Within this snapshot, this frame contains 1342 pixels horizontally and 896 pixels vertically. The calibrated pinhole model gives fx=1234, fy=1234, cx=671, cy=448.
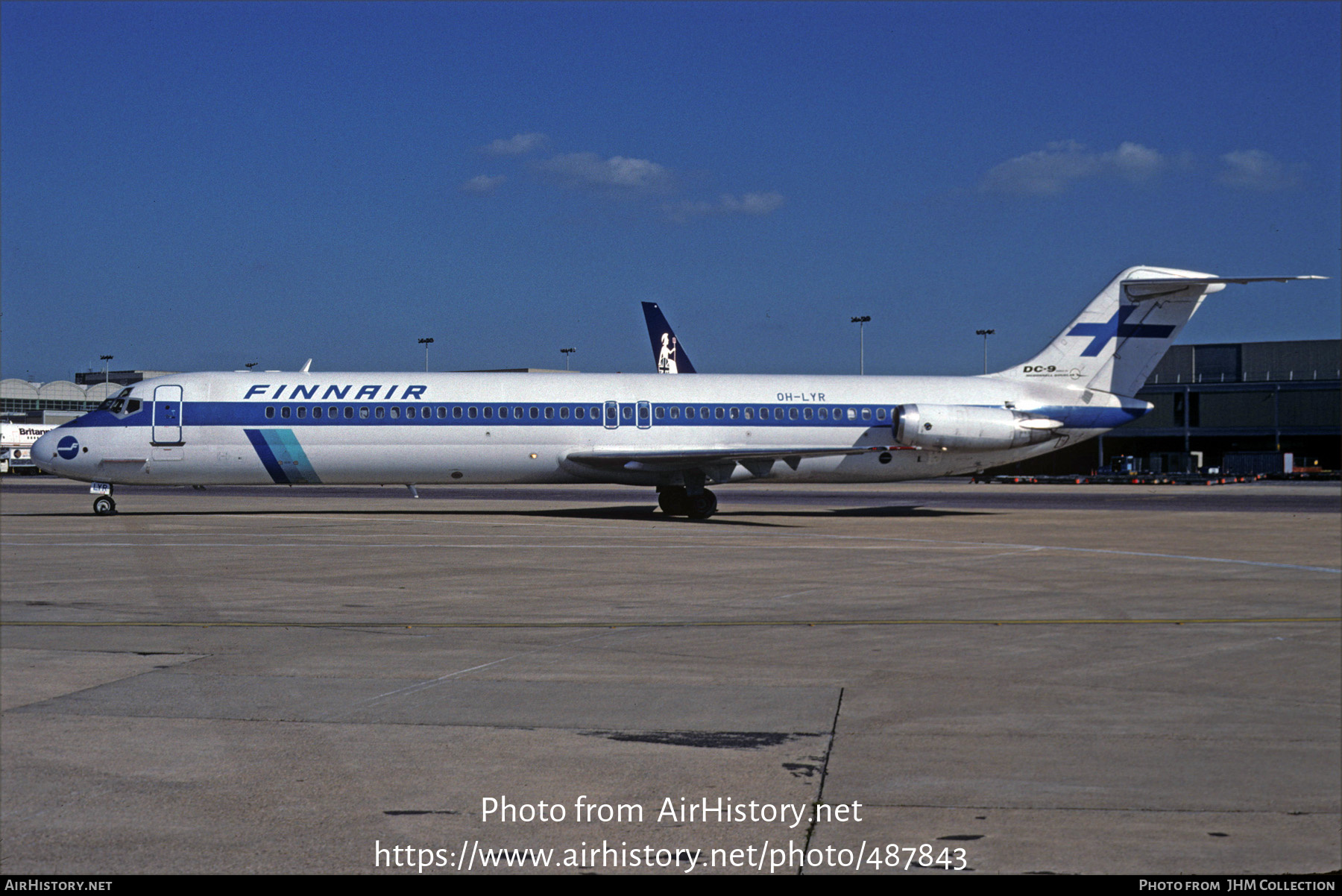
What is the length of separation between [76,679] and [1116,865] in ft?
25.7

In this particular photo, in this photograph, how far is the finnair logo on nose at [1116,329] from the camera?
1398 inches

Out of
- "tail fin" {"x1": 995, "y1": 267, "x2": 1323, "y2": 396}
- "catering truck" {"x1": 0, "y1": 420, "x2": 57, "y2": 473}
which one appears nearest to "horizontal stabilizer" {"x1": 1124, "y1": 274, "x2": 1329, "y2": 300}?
"tail fin" {"x1": 995, "y1": 267, "x2": 1323, "y2": 396}

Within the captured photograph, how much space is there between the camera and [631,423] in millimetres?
32656

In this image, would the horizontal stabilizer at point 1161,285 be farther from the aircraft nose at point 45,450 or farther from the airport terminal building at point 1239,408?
the airport terminal building at point 1239,408

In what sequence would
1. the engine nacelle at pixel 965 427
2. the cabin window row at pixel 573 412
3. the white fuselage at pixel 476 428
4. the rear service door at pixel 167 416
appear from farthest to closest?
the engine nacelle at pixel 965 427, the cabin window row at pixel 573 412, the white fuselage at pixel 476 428, the rear service door at pixel 167 416

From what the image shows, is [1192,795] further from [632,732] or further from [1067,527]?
[1067,527]

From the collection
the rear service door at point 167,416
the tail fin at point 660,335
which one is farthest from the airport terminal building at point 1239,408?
the rear service door at point 167,416

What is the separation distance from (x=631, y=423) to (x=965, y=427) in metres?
9.20

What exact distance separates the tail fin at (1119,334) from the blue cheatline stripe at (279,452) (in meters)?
20.2

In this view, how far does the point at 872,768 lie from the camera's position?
7016 millimetres

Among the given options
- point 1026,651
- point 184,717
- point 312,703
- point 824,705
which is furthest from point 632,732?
point 1026,651

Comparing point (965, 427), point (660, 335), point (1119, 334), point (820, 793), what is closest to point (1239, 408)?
point (660, 335)

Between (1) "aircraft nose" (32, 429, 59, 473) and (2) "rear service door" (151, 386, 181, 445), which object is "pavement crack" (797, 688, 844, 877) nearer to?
(2) "rear service door" (151, 386, 181, 445)

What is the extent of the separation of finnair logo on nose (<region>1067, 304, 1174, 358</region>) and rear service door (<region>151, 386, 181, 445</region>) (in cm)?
2431
